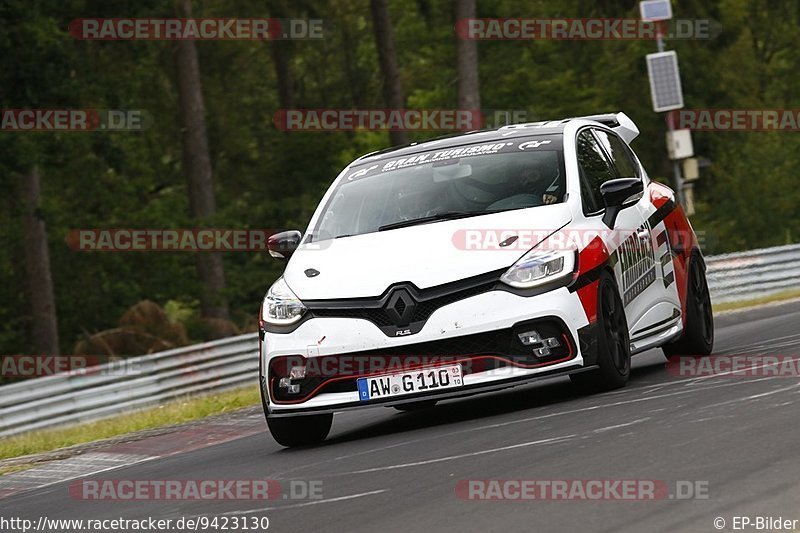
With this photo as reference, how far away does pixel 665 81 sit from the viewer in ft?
96.2

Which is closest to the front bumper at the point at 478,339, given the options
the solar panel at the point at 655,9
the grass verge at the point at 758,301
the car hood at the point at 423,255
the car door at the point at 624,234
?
the car hood at the point at 423,255

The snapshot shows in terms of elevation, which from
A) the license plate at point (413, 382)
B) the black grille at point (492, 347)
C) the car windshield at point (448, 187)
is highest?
the car windshield at point (448, 187)

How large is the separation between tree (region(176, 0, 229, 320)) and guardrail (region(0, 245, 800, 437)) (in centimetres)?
1421

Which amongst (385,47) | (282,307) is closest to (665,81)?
(385,47)

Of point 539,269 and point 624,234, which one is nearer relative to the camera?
point 539,269

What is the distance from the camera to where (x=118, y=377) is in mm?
22422

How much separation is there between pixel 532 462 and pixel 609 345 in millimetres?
2157

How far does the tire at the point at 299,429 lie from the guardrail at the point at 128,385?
12.5 metres

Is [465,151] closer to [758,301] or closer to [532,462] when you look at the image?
[532,462]

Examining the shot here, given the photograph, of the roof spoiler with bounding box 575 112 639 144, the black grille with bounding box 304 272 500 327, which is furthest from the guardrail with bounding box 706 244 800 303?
the black grille with bounding box 304 272 500 327

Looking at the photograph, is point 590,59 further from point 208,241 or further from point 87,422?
point 87,422

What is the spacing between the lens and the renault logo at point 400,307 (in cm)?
887

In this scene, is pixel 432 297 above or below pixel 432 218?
below

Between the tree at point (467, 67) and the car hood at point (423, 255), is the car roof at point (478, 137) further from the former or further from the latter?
the tree at point (467, 67)
